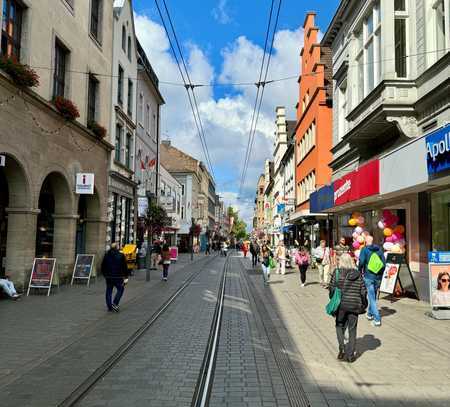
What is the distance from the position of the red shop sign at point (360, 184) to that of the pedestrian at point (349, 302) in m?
8.08

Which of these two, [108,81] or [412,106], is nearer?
[412,106]

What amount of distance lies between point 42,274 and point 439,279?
11.0m

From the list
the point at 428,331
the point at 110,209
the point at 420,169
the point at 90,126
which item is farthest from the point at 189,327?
the point at 110,209

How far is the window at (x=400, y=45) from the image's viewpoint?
590 inches

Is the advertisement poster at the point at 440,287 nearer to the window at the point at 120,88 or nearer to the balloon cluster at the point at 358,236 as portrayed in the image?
the balloon cluster at the point at 358,236

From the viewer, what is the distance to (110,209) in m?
23.8

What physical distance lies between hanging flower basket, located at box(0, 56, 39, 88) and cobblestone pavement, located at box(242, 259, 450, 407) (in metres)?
9.14

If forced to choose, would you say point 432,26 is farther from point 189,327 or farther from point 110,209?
point 110,209

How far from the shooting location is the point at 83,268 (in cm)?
1839

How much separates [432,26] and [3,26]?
11818mm

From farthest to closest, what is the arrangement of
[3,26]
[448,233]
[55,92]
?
[55,92], [3,26], [448,233]

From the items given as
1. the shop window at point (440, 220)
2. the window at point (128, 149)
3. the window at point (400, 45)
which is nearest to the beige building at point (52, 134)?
the window at point (128, 149)

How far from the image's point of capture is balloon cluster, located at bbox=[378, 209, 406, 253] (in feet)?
46.2

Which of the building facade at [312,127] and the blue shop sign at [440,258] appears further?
the building facade at [312,127]
